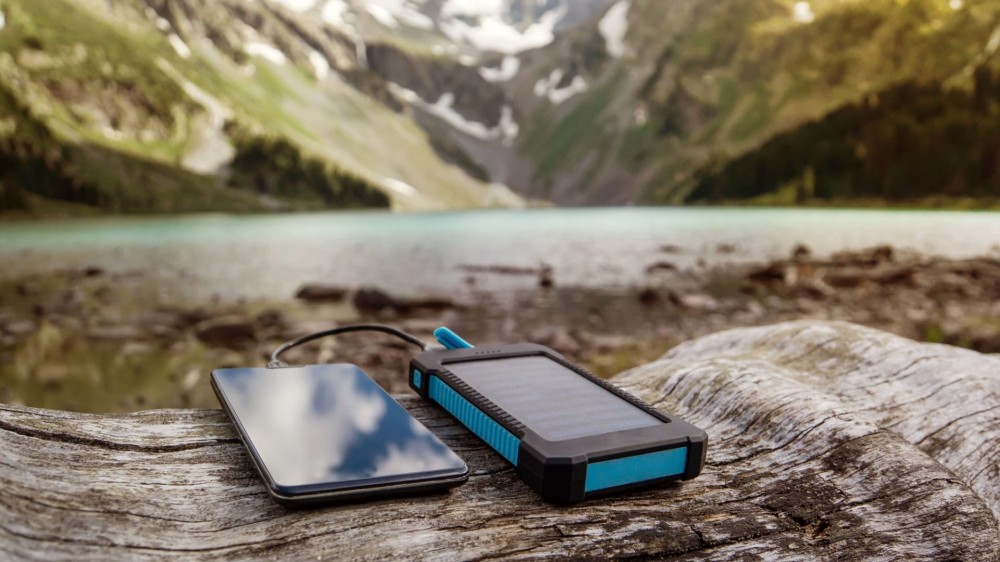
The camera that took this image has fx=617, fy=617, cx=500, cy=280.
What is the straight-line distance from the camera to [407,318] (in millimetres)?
26203

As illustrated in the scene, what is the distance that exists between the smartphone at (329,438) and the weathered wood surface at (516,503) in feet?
0.21

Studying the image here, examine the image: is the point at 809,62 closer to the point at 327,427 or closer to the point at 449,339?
the point at 449,339

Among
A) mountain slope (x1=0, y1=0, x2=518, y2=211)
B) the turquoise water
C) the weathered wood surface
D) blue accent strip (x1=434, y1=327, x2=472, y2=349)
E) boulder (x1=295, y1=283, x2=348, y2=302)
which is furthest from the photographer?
mountain slope (x1=0, y1=0, x2=518, y2=211)

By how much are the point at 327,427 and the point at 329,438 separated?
12 cm

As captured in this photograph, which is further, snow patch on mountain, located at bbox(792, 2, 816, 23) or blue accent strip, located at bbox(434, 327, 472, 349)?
snow patch on mountain, located at bbox(792, 2, 816, 23)

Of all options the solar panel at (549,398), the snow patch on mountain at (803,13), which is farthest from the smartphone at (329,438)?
the snow patch on mountain at (803,13)

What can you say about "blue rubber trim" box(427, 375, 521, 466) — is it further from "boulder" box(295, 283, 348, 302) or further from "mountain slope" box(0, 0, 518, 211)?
"mountain slope" box(0, 0, 518, 211)

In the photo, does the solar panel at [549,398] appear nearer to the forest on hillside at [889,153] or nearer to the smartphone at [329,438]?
the smartphone at [329,438]

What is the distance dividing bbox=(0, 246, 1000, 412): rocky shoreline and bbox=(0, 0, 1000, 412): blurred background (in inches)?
6.1

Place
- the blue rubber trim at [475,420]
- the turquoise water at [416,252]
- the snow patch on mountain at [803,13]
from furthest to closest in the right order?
the snow patch on mountain at [803,13] → the turquoise water at [416,252] → the blue rubber trim at [475,420]

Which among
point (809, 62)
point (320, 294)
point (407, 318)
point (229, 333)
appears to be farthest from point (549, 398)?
point (809, 62)

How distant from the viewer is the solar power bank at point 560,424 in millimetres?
1728

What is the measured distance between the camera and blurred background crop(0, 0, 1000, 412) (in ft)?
69.5

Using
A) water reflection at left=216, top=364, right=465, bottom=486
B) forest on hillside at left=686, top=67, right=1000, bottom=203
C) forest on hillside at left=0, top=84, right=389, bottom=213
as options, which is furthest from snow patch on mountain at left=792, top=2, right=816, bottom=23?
water reflection at left=216, top=364, right=465, bottom=486
